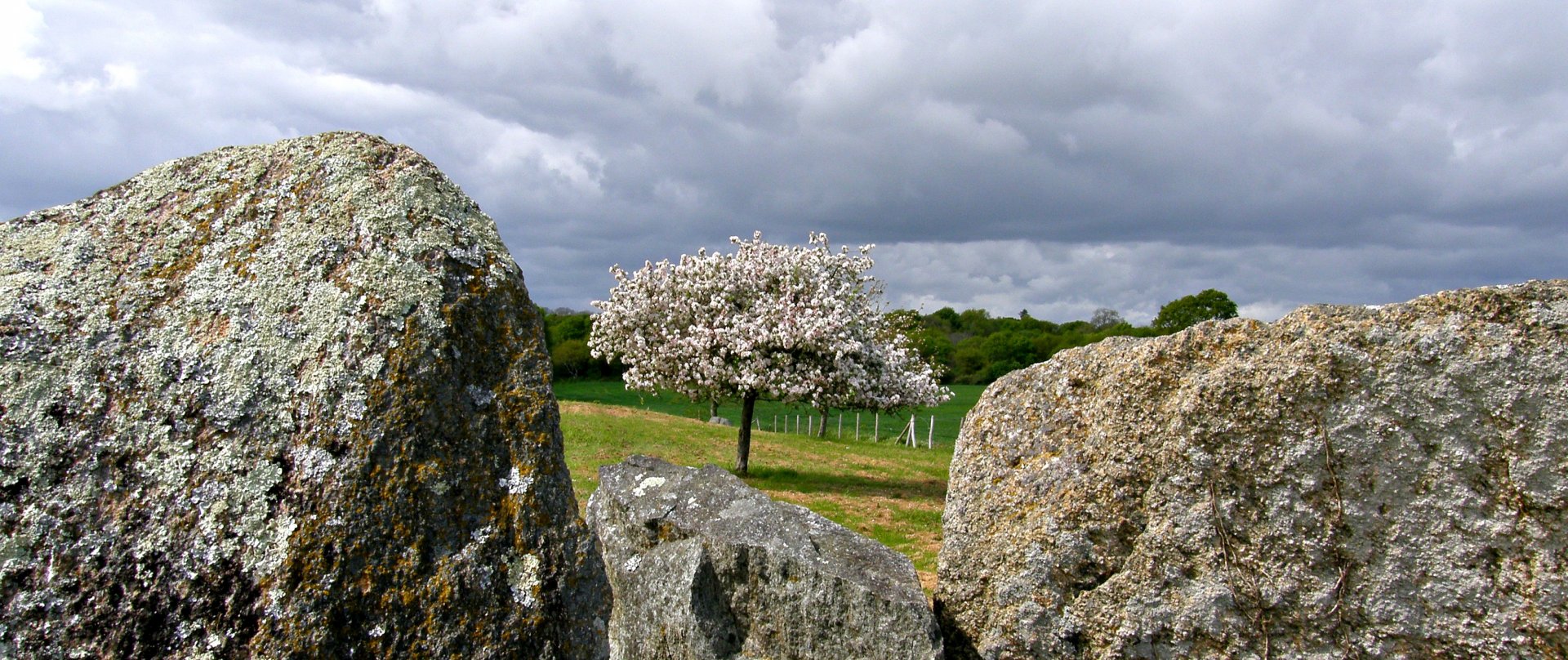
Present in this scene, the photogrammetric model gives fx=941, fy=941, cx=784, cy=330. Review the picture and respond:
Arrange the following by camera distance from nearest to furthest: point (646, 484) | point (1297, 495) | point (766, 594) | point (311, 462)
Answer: point (311, 462)
point (1297, 495)
point (766, 594)
point (646, 484)

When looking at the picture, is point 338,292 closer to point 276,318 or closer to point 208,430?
point 276,318

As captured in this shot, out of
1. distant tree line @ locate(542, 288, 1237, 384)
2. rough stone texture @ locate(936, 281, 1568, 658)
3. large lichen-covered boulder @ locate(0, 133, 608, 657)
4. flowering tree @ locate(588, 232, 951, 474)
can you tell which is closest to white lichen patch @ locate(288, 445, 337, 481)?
large lichen-covered boulder @ locate(0, 133, 608, 657)

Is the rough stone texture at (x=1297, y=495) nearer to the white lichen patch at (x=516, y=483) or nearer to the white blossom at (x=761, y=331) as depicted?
the white lichen patch at (x=516, y=483)

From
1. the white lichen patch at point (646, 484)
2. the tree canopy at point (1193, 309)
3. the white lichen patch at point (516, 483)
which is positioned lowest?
the white lichen patch at point (646, 484)

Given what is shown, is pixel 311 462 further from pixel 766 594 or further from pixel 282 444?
pixel 766 594

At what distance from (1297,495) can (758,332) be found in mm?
17256

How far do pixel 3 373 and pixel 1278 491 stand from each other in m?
6.71

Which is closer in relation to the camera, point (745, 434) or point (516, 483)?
point (516, 483)

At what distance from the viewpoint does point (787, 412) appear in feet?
208

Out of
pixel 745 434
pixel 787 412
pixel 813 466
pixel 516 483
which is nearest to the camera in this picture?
pixel 516 483

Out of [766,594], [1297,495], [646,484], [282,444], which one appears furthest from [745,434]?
[282,444]

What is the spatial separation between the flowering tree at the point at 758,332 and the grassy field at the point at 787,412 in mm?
16708

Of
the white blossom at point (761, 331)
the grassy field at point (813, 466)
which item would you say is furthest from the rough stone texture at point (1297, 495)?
the white blossom at point (761, 331)

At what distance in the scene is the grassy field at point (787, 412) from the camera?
2064 inches
